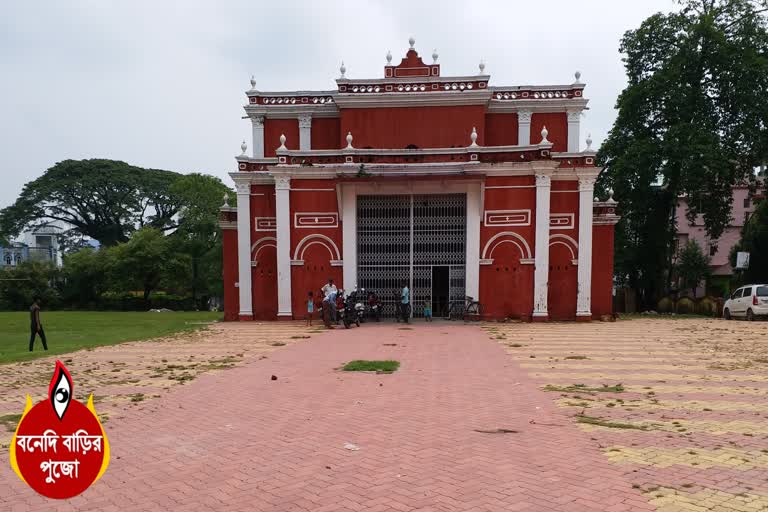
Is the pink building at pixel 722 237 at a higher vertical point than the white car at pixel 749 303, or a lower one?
higher

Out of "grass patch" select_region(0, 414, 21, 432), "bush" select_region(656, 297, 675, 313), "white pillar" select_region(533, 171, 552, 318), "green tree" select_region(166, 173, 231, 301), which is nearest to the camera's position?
"grass patch" select_region(0, 414, 21, 432)

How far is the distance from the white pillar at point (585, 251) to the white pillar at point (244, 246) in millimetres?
12944

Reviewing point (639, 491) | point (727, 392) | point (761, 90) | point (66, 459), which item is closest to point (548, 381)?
point (727, 392)

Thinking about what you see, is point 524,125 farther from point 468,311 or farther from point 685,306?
point 685,306

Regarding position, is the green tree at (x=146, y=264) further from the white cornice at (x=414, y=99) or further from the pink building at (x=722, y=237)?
the pink building at (x=722, y=237)

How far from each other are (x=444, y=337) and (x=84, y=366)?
8.80m

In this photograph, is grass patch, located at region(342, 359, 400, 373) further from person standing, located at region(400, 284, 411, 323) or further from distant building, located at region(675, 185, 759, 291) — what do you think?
distant building, located at region(675, 185, 759, 291)

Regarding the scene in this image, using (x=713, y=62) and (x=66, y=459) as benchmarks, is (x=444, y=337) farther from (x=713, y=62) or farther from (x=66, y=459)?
(x=713, y=62)

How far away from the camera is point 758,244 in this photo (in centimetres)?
2684

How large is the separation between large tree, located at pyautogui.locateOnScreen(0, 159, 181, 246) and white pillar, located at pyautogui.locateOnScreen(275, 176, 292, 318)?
1332 inches

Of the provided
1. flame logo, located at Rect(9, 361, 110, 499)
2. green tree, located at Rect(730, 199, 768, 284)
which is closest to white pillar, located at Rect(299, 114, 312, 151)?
flame logo, located at Rect(9, 361, 110, 499)

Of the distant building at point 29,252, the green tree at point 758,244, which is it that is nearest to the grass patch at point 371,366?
the green tree at point 758,244

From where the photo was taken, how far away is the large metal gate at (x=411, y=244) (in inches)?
765

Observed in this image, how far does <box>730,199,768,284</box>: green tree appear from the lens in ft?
87.4
